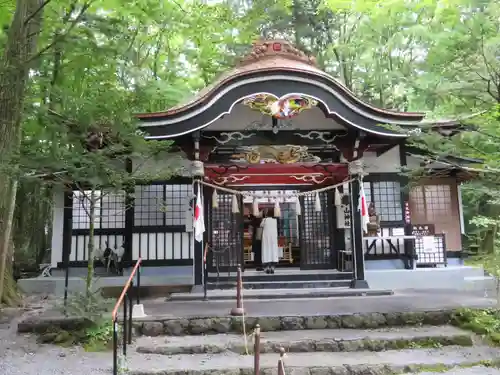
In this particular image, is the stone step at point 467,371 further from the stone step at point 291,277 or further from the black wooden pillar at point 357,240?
the stone step at point 291,277

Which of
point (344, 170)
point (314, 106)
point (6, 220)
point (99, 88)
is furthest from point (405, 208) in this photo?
point (6, 220)

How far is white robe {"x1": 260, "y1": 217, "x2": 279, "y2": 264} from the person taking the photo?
1123cm

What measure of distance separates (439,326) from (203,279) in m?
4.87

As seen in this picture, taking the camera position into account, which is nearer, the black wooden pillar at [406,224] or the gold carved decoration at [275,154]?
the gold carved decoration at [275,154]

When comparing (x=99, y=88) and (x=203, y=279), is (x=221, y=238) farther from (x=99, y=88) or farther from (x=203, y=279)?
(x=99, y=88)

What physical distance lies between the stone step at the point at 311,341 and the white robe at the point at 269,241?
4.28m

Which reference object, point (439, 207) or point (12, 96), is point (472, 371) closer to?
point (439, 207)

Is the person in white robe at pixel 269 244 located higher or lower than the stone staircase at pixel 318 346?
higher

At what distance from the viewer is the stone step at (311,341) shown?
6289mm

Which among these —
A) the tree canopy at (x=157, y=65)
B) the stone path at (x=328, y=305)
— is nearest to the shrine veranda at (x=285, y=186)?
the stone path at (x=328, y=305)

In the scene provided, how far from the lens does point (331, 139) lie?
1021 centimetres

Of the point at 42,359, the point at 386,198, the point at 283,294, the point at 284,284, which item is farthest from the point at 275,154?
the point at 42,359

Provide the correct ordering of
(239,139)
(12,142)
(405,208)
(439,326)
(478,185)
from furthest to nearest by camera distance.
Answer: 1. (405,208)
2. (239,139)
3. (478,185)
4. (439,326)
5. (12,142)


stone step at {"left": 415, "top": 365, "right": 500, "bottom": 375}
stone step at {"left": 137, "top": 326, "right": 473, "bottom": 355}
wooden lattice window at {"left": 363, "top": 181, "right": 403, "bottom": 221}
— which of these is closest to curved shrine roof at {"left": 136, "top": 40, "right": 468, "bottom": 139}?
wooden lattice window at {"left": 363, "top": 181, "right": 403, "bottom": 221}
